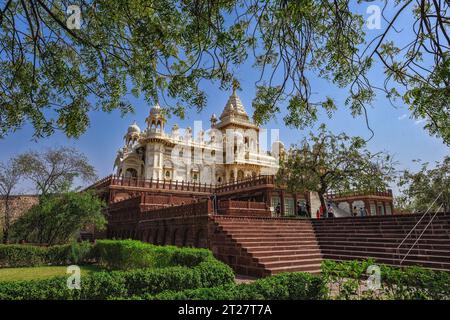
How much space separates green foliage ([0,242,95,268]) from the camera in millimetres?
17422

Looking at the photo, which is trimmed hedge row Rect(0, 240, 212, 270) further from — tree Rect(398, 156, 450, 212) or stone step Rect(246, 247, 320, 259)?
tree Rect(398, 156, 450, 212)

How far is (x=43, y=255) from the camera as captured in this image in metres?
18.2

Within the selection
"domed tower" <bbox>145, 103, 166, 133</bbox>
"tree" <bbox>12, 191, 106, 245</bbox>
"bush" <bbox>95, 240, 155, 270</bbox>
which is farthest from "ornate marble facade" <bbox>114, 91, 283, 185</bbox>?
"bush" <bbox>95, 240, 155, 270</bbox>

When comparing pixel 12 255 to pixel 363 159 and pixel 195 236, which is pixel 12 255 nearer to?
pixel 195 236

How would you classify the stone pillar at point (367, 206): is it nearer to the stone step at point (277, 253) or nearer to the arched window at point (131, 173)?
the stone step at point (277, 253)

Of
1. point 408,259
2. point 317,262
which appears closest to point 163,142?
point 317,262

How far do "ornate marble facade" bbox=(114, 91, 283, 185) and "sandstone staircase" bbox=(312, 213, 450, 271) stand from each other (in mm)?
23535

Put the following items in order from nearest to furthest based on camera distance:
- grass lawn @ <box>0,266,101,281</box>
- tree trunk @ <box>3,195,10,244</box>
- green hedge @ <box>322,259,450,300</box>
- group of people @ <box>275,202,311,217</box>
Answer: green hedge @ <box>322,259,450,300</box> → grass lawn @ <box>0,266,101,281</box> → tree trunk @ <box>3,195,10,244</box> → group of people @ <box>275,202,311,217</box>

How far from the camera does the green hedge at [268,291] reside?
14.1ft

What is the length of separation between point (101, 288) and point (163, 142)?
109ft

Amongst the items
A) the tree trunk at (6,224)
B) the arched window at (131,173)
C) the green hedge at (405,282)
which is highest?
the arched window at (131,173)

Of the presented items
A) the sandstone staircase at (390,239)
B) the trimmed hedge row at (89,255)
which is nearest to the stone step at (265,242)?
the sandstone staircase at (390,239)

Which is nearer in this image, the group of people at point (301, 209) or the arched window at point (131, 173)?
the group of people at point (301, 209)
